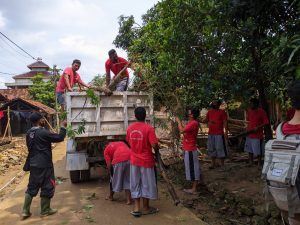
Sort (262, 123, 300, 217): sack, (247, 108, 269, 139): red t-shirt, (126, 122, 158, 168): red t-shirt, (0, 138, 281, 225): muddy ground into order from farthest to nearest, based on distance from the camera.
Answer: (247, 108, 269, 139): red t-shirt < (0, 138, 281, 225): muddy ground < (126, 122, 158, 168): red t-shirt < (262, 123, 300, 217): sack

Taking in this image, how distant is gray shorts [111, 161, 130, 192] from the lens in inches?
266

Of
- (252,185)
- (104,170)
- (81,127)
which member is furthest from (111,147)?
(104,170)

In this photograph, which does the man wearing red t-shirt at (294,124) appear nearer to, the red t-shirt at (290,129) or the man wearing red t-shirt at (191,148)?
the red t-shirt at (290,129)

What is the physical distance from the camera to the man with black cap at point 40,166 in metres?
6.28

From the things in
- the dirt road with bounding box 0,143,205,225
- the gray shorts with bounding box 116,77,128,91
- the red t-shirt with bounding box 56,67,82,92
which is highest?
the red t-shirt with bounding box 56,67,82,92

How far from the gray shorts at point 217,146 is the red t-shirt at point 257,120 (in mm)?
711

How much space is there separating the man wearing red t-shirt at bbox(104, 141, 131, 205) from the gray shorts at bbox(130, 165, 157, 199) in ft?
1.81

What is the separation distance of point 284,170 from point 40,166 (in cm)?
427

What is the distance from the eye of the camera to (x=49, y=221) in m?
6.06

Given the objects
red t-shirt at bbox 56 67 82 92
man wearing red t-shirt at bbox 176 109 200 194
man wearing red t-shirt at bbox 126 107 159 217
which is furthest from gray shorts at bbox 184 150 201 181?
red t-shirt at bbox 56 67 82 92

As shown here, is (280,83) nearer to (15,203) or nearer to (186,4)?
(186,4)

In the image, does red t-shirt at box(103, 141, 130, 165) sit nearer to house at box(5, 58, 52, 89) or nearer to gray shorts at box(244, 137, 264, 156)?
gray shorts at box(244, 137, 264, 156)

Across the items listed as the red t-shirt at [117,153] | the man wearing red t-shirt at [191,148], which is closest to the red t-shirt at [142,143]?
the red t-shirt at [117,153]

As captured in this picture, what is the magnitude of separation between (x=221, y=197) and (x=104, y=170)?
404 cm
